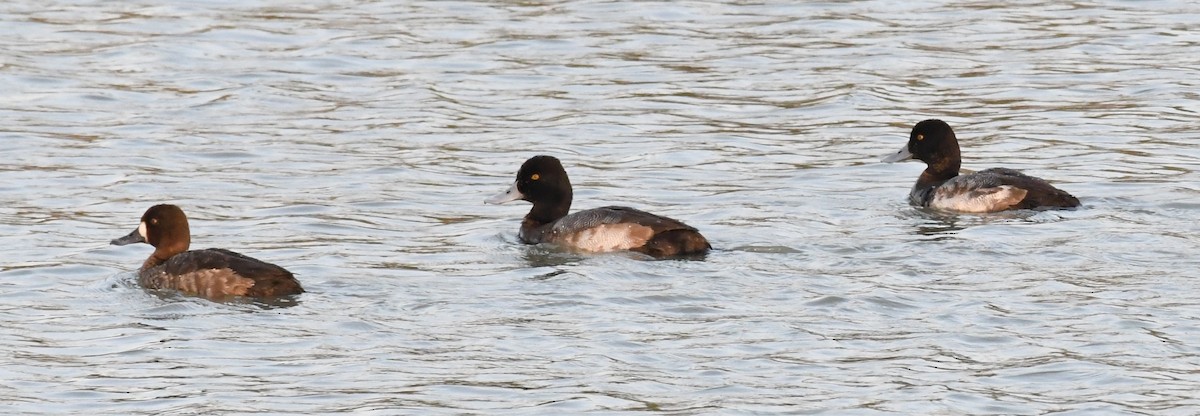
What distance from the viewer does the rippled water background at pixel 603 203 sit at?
31.8 feet

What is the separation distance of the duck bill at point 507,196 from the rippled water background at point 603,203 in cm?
19

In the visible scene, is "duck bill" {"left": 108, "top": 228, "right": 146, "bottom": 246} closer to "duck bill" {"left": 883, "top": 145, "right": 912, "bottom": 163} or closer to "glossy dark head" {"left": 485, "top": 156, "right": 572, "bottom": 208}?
"glossy dark head" {"left": 485, "top": 156, "right": 572, "bottom": 208}

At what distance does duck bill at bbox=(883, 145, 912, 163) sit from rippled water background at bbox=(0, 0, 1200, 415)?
204 millimetres

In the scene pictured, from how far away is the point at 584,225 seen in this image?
43.8 feet

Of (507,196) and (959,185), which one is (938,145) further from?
(507,196)

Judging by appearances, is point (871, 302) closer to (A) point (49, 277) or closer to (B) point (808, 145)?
(A) point (49, 277)

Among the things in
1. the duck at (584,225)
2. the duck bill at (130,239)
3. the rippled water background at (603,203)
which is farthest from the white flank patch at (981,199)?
the duck bill at (130,239)

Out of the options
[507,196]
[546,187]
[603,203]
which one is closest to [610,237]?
[546,187]

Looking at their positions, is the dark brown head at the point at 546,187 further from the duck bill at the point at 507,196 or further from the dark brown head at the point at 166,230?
the dark brown head at the point at 166,230

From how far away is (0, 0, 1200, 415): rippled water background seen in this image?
31.8 ft

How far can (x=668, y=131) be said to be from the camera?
18328mm

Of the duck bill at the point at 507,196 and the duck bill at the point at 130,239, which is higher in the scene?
the duck bill at the point at 130,239

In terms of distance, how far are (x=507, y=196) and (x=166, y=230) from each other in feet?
8.51

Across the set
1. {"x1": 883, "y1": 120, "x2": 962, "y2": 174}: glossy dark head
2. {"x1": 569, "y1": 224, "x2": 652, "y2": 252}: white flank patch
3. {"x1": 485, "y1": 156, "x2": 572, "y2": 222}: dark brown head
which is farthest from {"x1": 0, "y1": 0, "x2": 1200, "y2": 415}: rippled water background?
{"x1": 883, "y1": 120, "x2": 962, "y2": 174}: glossy dark head
